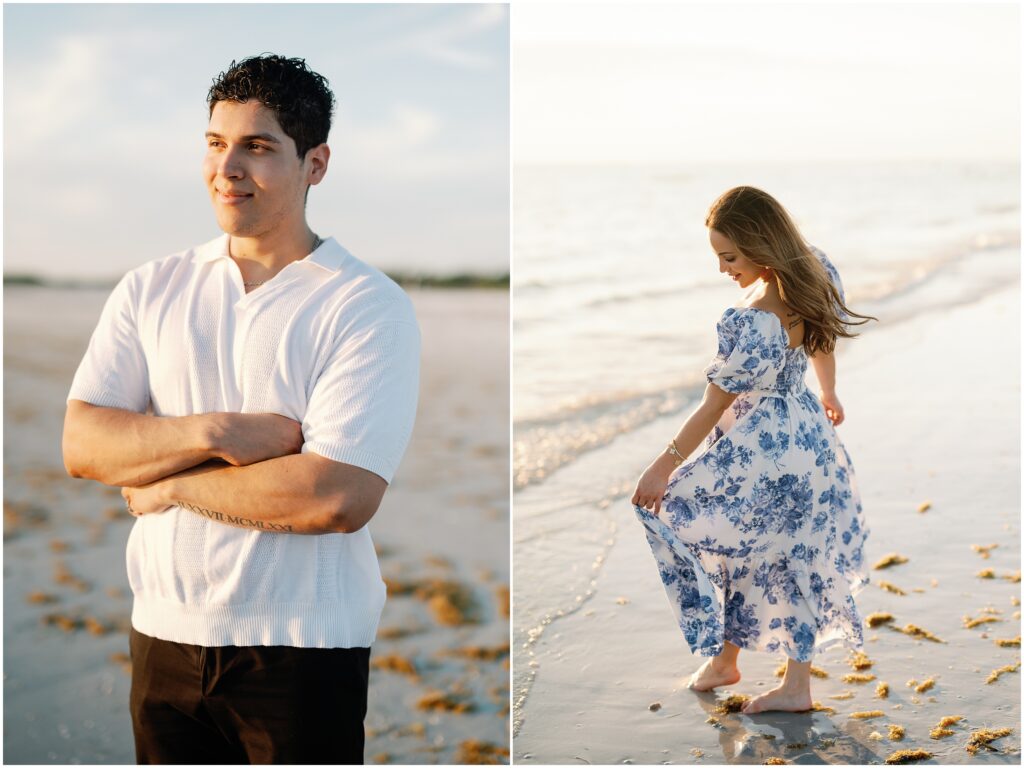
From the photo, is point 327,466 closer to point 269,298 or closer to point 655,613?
point 269,298

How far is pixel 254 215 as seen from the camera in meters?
2.01

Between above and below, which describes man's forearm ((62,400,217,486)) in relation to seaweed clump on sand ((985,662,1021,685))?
above

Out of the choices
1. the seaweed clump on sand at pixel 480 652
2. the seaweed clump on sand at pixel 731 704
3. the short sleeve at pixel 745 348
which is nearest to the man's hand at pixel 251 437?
the short sleeve at pixel 745 348

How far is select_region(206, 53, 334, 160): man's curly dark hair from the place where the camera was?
2.01m

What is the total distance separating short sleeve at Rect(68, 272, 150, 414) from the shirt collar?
0.44 ft

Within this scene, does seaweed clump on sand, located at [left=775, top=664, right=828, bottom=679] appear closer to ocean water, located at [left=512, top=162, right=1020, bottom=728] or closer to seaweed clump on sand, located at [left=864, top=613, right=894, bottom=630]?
seaweed clump on sand, located at [left=864, top=613, right=894, bottom=630]

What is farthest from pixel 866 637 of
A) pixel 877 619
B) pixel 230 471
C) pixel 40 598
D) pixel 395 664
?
pixel 40 598

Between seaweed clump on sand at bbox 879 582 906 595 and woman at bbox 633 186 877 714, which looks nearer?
woman at bbox 633 186 877 714

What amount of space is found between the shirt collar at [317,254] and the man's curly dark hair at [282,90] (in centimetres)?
20

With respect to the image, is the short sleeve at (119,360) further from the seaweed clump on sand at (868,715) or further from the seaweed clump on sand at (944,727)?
the seaweed clump on sand at (944,727)

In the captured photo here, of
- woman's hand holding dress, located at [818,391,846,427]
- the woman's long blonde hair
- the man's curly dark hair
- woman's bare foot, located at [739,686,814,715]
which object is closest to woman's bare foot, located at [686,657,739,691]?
woman's bare foot, located at [739,686,814,715]

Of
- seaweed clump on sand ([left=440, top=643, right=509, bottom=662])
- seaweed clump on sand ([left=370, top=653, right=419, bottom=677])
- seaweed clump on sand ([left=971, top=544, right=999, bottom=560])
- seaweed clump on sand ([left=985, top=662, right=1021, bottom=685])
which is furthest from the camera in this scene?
seaweed clump on sand ([left=440, top=643, right=509, bottom=662])

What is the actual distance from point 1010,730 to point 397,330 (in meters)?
1.92

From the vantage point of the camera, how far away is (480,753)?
11.5 ft
